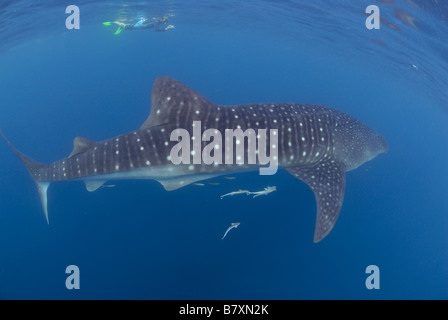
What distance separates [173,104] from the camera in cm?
536

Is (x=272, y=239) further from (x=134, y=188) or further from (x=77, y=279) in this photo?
(x=77, y=279)

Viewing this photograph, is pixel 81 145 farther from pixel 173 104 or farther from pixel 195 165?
pixel 195 165

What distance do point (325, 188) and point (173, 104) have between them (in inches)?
143

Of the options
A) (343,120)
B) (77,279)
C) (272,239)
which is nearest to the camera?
(343,120)

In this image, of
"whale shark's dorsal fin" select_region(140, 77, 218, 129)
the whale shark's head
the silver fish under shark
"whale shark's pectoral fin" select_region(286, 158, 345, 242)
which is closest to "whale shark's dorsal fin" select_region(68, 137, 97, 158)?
the silver fish under shark

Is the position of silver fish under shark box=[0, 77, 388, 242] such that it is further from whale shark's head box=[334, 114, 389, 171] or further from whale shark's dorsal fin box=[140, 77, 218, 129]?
whale shark's head box=[334, 114, 389, 171]

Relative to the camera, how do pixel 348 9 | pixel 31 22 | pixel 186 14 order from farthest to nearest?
pixel 186 14, pixel 31 22, pixel 348 9

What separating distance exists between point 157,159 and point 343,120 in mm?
4706

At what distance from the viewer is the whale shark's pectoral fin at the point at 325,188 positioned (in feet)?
17.5

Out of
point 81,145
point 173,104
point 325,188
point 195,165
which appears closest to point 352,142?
point 325,188

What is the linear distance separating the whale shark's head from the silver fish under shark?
0.10 metres

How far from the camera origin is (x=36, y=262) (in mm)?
9445

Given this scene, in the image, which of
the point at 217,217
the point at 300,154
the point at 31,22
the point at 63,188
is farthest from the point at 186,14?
the point at 300,154

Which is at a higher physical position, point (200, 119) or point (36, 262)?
point (200, 119)
